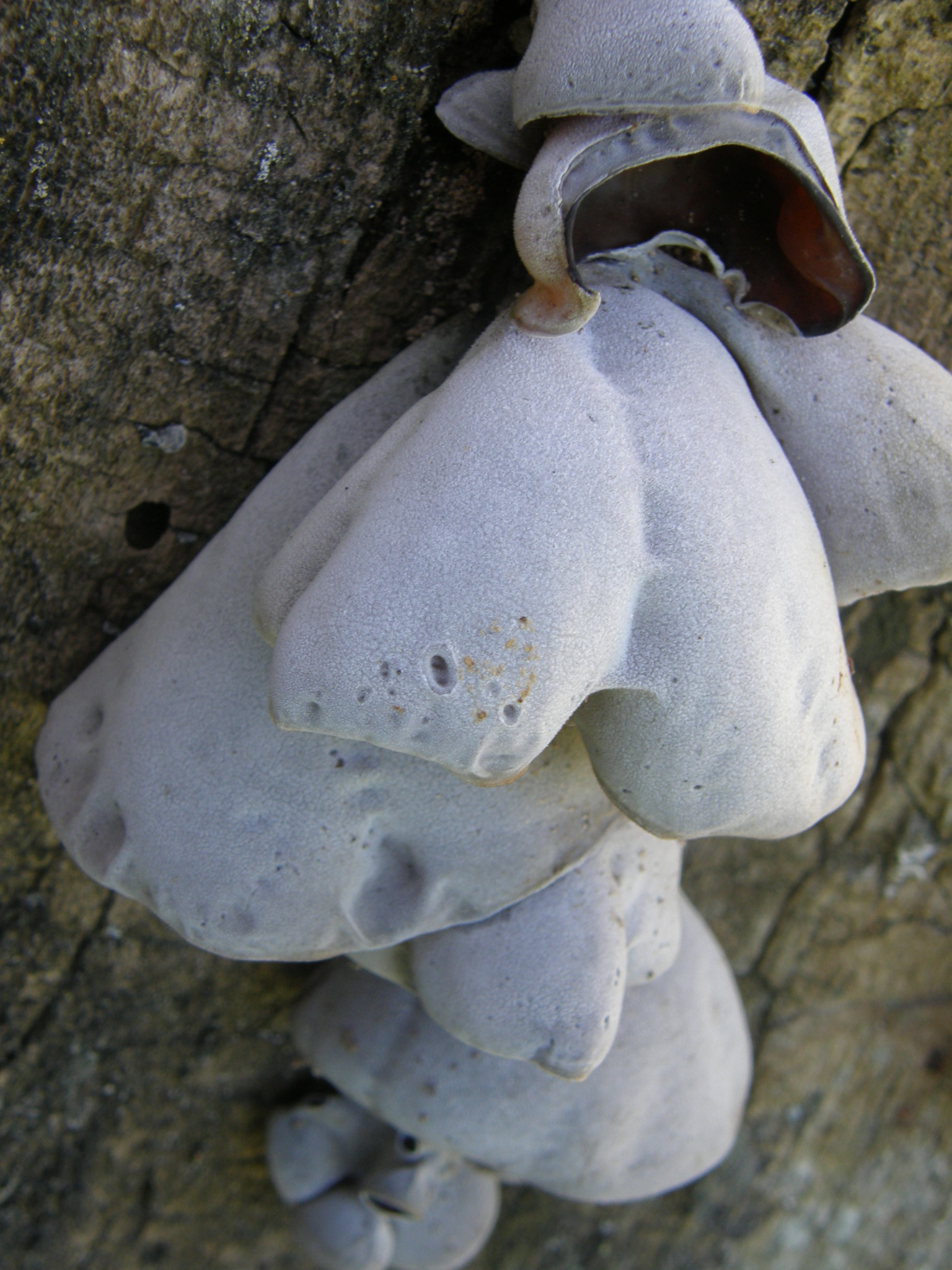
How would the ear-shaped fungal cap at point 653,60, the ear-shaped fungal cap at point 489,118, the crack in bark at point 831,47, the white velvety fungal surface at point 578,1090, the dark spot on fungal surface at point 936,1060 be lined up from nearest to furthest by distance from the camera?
the ear-shaped fungal cap at point 653,60 → the ear-shaped fungal cap at point 489,118 → the crack in bark at point 831,47 → the white velvety fungal surface at point 578,1090 → the dark spot on fungal surface at point 936,1060

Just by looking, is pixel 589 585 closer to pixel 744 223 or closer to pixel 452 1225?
pixel 744 223

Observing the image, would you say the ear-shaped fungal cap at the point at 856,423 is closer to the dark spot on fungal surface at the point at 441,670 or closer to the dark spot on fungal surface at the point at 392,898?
the dark spot on fungal surface at the point at 441,670

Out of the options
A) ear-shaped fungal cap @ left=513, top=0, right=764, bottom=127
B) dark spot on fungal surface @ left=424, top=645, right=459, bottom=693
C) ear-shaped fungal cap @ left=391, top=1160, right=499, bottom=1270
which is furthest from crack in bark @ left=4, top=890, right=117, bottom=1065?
ear-shaped fungal cap @ left=513, top=0, right=764, bottom=127

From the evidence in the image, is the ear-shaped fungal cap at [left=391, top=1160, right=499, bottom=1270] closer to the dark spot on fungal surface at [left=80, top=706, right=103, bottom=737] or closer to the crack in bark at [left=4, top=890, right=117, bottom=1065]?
the crack in bark at [left=4, top=890, right=117, bottom=1065]

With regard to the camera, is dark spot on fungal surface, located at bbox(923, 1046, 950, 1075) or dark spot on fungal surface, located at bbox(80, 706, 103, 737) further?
dark spot on fungal surface, located at bbox(923, 1046, 950, 1075)

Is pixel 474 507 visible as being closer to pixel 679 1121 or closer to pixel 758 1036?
pixel 679 1121

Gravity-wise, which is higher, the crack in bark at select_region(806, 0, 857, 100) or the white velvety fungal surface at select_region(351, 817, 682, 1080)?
the crack in bark at select_region(806, 0, 857, 100)

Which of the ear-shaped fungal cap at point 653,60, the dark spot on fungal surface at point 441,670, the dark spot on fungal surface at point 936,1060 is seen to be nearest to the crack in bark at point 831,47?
the ear-shaped fungal cap at point 653,60
